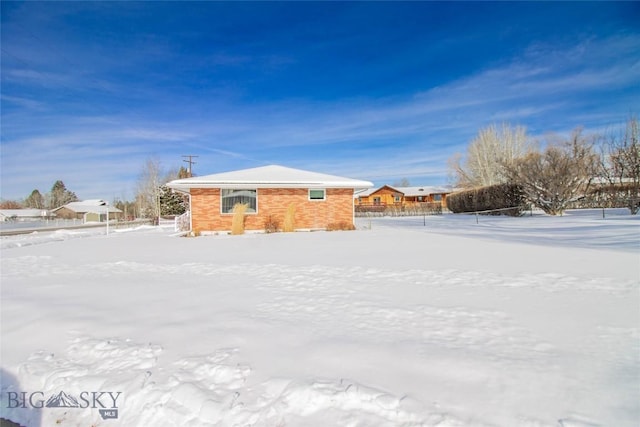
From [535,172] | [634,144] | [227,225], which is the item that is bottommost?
[227,225]

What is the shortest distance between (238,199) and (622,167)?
23013mm

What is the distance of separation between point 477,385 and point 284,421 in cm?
151

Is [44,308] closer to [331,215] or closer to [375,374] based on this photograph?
[375,374]

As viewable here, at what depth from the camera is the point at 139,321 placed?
400 centimetres

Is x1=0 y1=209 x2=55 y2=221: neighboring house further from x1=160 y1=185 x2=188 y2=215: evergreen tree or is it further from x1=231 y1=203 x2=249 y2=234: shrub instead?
x1=231 y1=203 x2=249 y2=234: shrub

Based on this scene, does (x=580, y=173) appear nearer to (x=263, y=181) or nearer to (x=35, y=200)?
(x=263, y=181)

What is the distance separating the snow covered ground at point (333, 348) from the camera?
2293mm

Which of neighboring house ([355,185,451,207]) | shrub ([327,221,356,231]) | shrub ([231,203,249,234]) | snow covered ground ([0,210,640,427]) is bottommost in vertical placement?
snow covered ground ([0,210,640,427])

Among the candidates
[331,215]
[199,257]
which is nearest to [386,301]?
[199,257]

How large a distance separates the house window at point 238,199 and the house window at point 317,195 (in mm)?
2666

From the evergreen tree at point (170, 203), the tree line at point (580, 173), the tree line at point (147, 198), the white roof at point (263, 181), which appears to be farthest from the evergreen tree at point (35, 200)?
the tree line at point (580, 173)

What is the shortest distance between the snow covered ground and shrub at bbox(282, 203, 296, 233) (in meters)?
8.48

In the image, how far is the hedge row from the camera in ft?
71.6

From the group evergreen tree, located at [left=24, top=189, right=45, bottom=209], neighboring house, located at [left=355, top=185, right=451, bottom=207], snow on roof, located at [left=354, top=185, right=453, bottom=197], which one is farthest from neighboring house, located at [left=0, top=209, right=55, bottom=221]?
snow on roof, located at [left=354, top=185, right=453, bottom=197]
